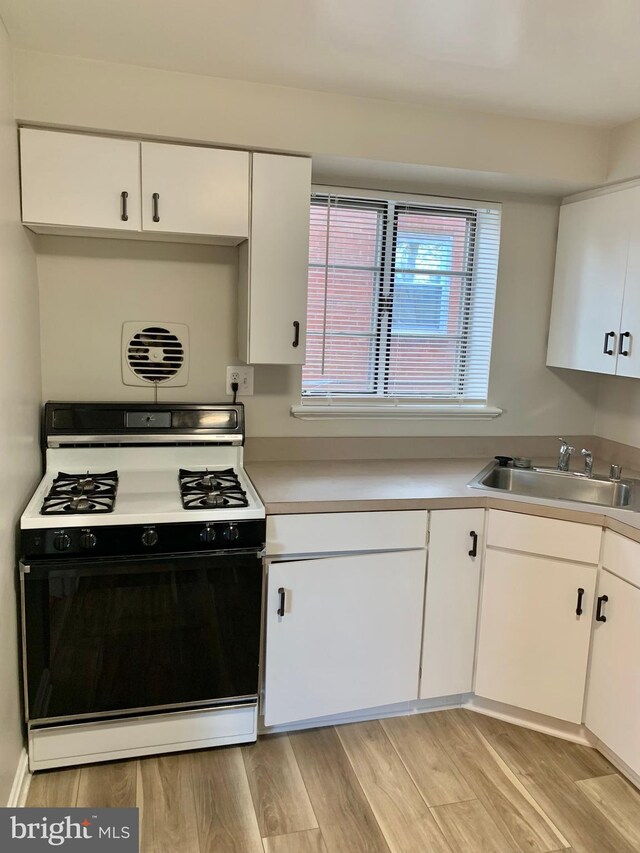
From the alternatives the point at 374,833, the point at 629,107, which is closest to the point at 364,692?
the point at 374,833

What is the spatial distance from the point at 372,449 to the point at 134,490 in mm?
1108

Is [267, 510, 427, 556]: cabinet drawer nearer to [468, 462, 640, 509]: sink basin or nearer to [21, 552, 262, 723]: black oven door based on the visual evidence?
[21, 552, 262, 723]: black oven door

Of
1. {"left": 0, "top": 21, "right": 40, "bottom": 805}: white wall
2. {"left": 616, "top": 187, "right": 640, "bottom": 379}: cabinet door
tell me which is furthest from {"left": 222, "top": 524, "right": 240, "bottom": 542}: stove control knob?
{"left": 616, "top": 187, "right": 640, "bottom": 379}: cabinet door

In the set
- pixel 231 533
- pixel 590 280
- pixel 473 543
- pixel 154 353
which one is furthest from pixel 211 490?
pixel 590 280

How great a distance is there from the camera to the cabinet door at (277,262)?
235 cm

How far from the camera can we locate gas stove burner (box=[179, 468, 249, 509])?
215cm

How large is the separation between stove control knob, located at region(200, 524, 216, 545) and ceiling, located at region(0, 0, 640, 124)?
150 centimetres

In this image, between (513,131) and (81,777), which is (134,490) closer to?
(81,777)

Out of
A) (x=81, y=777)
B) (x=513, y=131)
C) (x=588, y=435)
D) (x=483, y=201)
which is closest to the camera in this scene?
(x=81, y=777)

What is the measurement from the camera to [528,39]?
6.14ft

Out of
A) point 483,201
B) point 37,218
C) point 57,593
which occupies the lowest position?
point 57,593

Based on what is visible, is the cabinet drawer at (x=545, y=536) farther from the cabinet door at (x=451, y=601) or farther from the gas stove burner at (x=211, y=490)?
the gas stove burner at (x=211, y=490)

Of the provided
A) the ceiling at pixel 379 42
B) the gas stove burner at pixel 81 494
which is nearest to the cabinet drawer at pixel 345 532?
the gas stove burner at pixel 81 494

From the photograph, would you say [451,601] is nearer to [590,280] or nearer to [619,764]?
[619,764]
